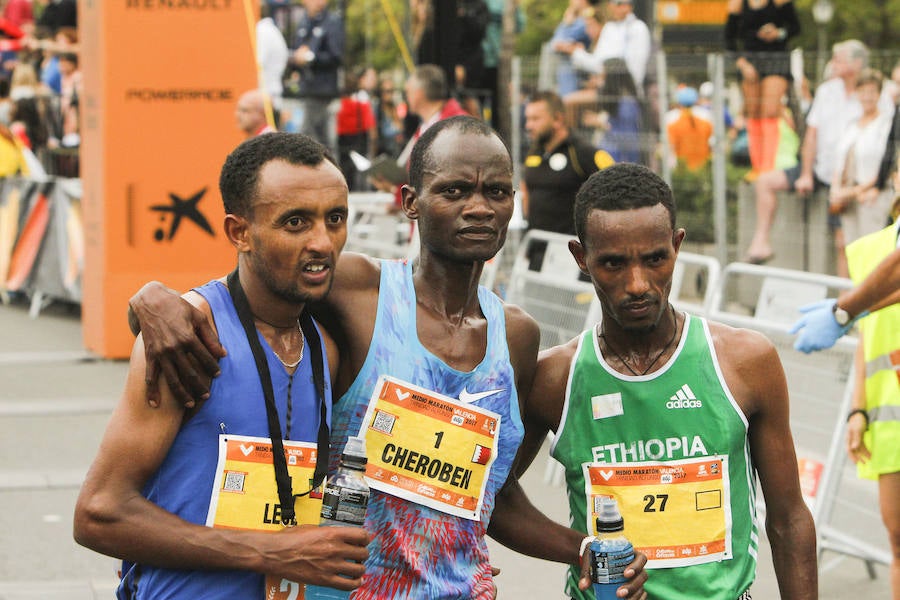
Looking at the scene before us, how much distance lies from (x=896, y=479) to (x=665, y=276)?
264 centimetres

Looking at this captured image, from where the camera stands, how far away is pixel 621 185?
11.7 ft

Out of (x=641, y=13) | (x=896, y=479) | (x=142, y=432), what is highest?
(x=641, y=13)

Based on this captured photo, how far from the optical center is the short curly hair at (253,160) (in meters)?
3.05

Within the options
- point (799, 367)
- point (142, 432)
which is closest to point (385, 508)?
point (142, 432)

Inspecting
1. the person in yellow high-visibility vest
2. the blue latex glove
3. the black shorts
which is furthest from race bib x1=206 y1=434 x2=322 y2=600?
the black shorts

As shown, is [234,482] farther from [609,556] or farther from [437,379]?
[609,556]

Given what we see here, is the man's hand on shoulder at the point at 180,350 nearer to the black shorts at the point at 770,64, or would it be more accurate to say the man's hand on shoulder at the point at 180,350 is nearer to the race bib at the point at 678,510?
the race bib at the point at 678,510

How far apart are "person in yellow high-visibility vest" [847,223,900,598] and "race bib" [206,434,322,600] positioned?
3374 millimetres

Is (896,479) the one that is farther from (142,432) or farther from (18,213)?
(18,213)

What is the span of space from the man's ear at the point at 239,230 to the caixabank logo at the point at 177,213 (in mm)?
8638

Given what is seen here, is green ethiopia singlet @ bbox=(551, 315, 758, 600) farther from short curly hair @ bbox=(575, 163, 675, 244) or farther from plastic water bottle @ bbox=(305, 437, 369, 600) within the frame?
plastic water bottle @ bbox=(305, 437, 369, 600)

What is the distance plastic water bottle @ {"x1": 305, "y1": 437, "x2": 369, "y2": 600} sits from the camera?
9.39ft

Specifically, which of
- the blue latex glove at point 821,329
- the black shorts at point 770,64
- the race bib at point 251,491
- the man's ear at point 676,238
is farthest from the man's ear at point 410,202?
the black shorts at point 770,64

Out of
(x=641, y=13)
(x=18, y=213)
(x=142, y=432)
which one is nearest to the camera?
(x=142, y=432)
